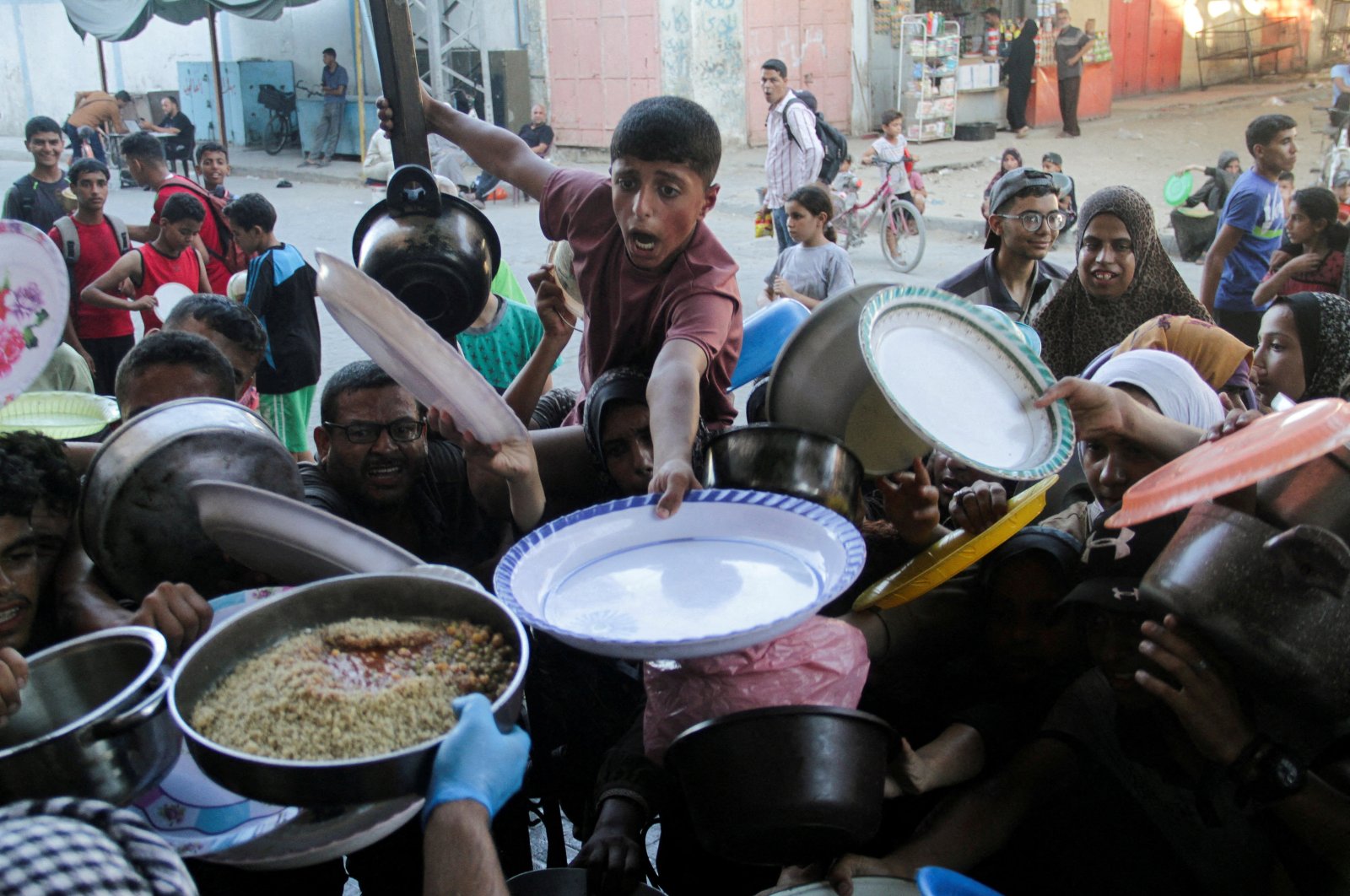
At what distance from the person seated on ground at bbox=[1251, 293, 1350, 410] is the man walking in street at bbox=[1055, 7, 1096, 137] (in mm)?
14898

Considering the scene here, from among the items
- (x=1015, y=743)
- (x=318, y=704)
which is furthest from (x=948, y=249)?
(x=318, y=704)

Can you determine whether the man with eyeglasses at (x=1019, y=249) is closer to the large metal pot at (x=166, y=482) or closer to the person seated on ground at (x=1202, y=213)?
the large metal pot at (x=166, y=482)

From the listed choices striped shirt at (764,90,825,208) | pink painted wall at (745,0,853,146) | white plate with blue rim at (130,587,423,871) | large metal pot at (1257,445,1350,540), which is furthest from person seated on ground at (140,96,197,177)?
large metal pot at (1257,445,1350,540)

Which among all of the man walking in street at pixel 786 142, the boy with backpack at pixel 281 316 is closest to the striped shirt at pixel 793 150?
the man walking in street at pixel 786 142

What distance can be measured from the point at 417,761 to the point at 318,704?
0.20m

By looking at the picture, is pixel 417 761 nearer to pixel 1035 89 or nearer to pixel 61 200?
pixel 61 200

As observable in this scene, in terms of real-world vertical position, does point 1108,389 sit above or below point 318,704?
above

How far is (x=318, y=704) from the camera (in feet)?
4.72

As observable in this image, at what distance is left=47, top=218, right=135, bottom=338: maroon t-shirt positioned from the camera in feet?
18.1

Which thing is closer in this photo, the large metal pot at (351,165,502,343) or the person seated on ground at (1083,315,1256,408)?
the large metal pot at (351,165,502,343)

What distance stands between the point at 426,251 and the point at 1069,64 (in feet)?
54.6

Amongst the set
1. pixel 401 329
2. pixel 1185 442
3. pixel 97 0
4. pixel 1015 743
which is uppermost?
pixel 97 0

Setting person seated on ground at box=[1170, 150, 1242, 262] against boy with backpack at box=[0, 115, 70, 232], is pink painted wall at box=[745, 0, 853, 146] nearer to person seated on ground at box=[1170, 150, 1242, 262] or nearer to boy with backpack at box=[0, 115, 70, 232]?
person seated on ground at box=[1170, 150, 1242, 262]

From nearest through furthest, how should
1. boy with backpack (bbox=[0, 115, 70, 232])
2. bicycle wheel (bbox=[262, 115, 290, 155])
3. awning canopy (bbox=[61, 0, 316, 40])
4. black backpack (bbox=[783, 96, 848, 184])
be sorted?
boy with backpack (bbox=[0, 115, 70, 232]) < black backpack (bbox=[783, 96, 848, 184]) < awning canopy (bbox=[61, 0, 316, 40]) < bicycle wheel (bbox=[262, 115, 290, 155])
